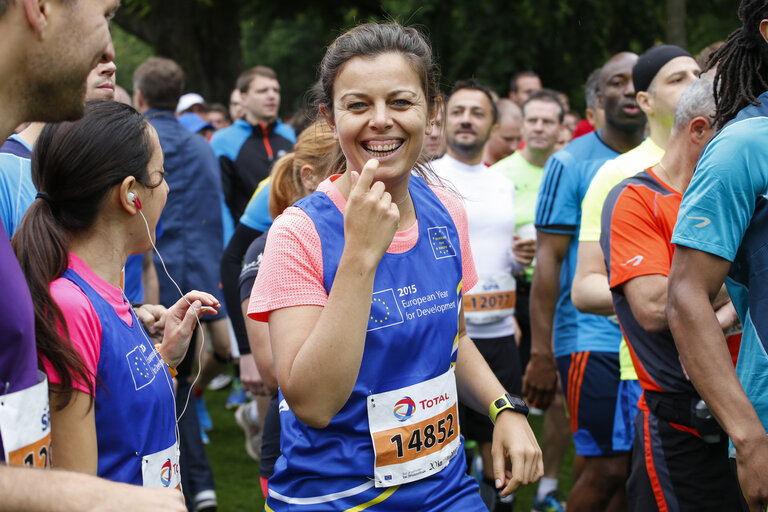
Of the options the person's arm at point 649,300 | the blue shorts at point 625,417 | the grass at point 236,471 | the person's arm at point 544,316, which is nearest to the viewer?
the person's arm at point 649,300

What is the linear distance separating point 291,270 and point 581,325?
281cm

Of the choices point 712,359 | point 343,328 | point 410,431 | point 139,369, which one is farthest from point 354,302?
point 712,359

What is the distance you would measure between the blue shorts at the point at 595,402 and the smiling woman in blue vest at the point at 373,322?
82.3 inches

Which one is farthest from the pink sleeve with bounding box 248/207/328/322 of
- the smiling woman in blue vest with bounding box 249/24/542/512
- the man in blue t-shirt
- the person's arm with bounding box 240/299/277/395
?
the man in blue t-shirt

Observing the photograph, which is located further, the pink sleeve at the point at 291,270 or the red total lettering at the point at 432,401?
the red total lettering at the point at 432,401

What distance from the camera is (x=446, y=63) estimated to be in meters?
17.8

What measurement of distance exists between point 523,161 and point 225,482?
10.3 ft

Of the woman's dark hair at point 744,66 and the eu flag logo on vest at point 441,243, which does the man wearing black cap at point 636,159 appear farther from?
the eu flag logo on vest at point 441,243

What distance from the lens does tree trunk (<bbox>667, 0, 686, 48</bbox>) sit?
11117 mm

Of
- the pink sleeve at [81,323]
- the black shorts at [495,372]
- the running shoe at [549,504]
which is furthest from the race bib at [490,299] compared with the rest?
the pink sleeve at [81,323]

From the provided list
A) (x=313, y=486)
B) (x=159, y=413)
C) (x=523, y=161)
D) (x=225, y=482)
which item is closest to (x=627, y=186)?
(x=313, y=486)

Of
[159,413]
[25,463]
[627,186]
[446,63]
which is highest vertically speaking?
[446,63]

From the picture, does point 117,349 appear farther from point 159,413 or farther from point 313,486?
point 313,486

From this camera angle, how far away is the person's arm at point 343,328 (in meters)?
2.00
